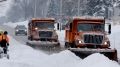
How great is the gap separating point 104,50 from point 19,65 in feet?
25.3

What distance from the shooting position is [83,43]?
89.9ft

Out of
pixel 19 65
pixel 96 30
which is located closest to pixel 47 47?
pixel 96 30

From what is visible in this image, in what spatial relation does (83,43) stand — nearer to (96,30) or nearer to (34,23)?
(96,30)

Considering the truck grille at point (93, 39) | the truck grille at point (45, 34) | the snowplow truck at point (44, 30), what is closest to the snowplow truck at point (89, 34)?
the truck grille at point (93, 39)

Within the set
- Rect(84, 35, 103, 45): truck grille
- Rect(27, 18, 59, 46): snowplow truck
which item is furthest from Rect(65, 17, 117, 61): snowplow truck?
Rect(27, 18, 59, 46): snowplow truck

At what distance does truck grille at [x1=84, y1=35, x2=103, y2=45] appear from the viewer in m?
27.5

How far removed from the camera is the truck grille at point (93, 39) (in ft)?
90.3

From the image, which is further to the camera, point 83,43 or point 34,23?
point 34,23

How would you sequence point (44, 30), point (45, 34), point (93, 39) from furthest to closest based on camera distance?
point (45, 34), point (44, 30), point (93, 39)

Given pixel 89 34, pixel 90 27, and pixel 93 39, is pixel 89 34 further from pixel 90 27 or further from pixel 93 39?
pixel 90 27

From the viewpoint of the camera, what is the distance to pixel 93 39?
2767cm

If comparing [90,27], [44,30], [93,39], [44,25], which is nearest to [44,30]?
[44,30]

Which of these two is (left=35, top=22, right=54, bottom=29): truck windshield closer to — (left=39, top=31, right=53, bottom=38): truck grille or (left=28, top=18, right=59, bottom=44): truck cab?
(left=28, top=18, right=59, bottom=44): truck cab

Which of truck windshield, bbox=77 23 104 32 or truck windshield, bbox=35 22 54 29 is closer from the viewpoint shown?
truck windshield, bbox=77 23 104 32
